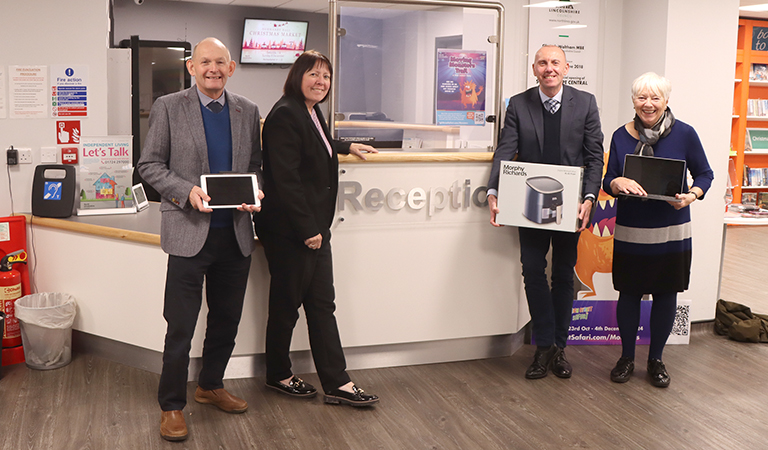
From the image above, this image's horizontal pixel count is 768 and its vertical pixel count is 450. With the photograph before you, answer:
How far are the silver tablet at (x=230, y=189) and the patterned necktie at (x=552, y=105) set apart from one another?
1.48 m

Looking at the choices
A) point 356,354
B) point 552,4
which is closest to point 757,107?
point 552,4

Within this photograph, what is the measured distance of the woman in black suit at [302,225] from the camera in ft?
8.98

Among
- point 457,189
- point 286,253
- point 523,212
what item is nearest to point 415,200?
point 457,189

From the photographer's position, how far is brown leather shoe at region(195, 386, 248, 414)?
9.50ft

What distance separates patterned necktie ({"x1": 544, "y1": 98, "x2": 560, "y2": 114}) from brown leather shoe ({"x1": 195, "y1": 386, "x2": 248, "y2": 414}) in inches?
77.5

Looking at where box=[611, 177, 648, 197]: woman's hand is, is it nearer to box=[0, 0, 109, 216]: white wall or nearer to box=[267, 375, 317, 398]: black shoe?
box=[267, 375, 317, 398]: black shoe

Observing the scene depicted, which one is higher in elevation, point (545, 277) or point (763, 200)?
point (763, 200)

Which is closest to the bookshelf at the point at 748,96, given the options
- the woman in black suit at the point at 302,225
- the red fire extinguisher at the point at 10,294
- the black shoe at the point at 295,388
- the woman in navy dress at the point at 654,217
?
the woman in navy dress at the point at 654,217

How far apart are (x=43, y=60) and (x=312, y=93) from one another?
6.07 ft

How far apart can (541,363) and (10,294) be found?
9.08 feet

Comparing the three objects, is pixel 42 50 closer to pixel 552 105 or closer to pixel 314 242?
pixel 314 242

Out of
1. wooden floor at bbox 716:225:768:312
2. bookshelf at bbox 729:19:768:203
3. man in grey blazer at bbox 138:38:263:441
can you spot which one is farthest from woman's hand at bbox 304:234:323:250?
bookshelf at bbox 729:19:768:203

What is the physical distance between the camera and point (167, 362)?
8.71 feet

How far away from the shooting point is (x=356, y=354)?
3.43 meters
